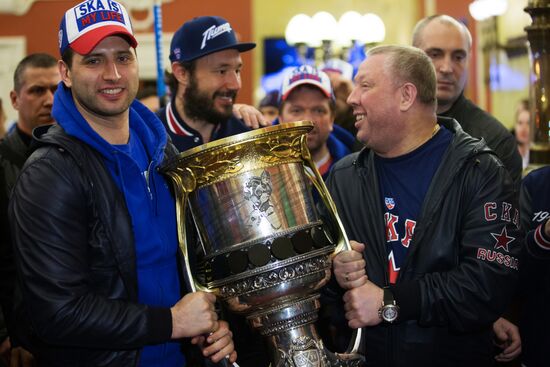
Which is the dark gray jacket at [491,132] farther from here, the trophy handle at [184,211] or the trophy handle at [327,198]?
the trophy handle at [184,211]

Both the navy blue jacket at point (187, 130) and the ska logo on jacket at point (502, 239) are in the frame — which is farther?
the navy blue jacket at point (187, 130)

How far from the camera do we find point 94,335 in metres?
2.27

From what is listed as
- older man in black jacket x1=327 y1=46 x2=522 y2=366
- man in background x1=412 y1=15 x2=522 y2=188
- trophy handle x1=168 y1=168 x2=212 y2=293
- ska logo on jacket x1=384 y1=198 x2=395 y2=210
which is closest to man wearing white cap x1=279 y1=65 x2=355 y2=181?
man in background x1=412 y1=15 x2=522 y2=188

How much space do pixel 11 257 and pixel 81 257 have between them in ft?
3.97

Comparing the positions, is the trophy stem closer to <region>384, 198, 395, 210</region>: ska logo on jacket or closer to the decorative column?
<region>384, 198, 395, 210</region>: ska logo on jacket

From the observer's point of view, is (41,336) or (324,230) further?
(324,230)

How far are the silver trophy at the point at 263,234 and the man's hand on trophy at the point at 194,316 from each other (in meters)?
0.05

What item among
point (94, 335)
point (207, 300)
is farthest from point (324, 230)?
point (94, 335)

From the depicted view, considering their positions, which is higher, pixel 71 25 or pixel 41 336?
pixel 71 25

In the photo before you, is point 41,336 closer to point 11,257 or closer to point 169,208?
point 169,208

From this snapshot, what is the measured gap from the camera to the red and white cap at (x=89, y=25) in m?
2.46

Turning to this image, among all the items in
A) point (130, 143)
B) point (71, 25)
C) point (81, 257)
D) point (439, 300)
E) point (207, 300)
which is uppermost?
point (71, 25)

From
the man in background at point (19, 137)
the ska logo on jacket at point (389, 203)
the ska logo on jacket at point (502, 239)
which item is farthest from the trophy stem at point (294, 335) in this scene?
the man in background at point (19, 137)

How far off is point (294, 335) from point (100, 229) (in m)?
0.67
